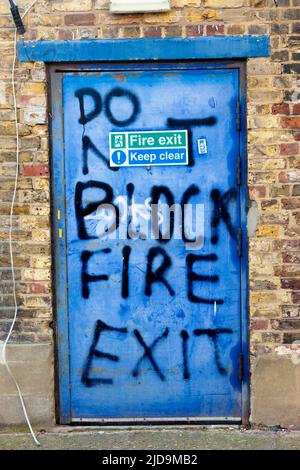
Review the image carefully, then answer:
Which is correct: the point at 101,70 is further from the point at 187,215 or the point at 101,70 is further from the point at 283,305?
the point at 283,305

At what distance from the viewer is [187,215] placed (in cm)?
556

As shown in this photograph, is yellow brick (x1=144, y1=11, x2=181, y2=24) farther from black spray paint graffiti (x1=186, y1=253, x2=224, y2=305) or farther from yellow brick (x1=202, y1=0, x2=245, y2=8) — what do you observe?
black spray paint graffiti (x1=186, y1=253, x2=224, y2=305)

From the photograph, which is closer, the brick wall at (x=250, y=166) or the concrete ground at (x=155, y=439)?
the concrete ground at (x=155, y=439)

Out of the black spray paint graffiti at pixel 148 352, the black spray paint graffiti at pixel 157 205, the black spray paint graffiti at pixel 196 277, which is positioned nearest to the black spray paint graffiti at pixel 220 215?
the black spray paint graffiti at pixel 157 205

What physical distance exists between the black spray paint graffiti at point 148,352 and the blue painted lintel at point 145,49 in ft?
6.37

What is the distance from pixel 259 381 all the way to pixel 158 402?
2.51 feet

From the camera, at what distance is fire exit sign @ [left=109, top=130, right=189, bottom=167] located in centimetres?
551

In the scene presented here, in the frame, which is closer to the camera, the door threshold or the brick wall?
the brick wall

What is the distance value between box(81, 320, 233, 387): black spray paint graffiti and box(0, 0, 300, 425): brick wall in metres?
0.27

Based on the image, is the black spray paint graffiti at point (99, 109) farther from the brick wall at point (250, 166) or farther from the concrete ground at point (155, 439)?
the concrete ground at point (155, 439)

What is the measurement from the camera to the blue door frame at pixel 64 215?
5.48 metres

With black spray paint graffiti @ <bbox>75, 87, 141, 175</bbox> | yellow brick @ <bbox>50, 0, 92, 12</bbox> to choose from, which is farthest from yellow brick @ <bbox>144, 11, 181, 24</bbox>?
black spray paint graffiti @ <bbox>75, 87, 141, 175</bbox>

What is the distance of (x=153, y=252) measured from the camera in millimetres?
5578
